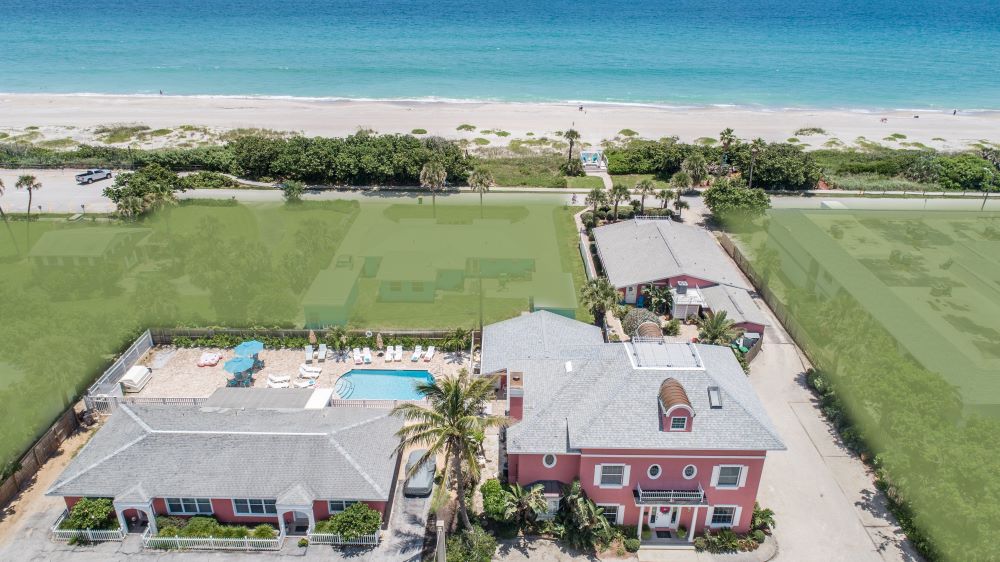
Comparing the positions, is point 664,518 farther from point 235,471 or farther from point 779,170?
point 779,170

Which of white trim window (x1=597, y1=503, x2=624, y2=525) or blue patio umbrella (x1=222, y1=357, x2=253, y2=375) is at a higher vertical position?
blue patio umbrella (x1=222, y1=357, x2=253, y2=375)

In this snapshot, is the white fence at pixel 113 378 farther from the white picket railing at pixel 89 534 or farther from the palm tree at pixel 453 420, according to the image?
the palm tree at pixel 453 420

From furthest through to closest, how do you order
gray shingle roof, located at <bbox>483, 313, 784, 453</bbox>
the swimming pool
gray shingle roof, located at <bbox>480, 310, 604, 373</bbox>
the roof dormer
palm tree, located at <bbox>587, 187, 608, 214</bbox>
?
1. palm tree, located at <bbox>587, 187, 608, 214</bbox>
2. the swimming pool
3. gray shingle roof, located at <bbox>480, 310, 604, 373</bbox>
4. gray shingle roof, located at <bbox>483, 313, 784, 453</bbox>
5. the roof dormer

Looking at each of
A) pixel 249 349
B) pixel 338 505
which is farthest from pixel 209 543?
pixel 249 349

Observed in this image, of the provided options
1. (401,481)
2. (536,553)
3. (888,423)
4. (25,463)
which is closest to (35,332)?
(25,463)

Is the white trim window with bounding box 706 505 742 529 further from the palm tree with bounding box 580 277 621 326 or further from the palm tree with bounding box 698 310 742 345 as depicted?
the palm tree with bounding box 580 277 621 326

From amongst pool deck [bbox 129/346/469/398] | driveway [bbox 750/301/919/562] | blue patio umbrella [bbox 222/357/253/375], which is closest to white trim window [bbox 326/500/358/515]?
pool deck [bbox 129/346/469/398]
